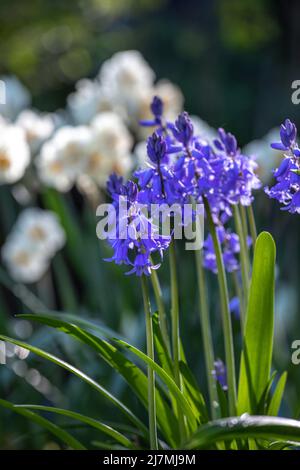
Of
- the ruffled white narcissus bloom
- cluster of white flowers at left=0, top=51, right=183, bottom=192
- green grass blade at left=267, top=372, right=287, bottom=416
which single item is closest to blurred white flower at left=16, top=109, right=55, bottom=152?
cluster of white flowers at left=0, top=51, right=183, bottom=192

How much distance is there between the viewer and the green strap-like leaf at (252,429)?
1.19m

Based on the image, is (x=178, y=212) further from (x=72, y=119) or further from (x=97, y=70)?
(x=97, y=70)

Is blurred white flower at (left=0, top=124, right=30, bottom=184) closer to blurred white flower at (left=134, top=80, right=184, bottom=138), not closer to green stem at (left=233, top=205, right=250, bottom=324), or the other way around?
blurred white flower at (left=134, top=80, right=184, bottom=138)

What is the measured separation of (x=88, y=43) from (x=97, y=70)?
0.54 m

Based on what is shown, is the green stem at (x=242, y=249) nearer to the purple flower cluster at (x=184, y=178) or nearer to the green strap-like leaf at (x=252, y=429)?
the purple flower cluster at (x=184, y=178)

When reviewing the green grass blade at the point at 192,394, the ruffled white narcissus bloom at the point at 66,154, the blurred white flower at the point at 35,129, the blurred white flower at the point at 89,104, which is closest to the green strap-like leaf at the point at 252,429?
the green grass blade at the point at 192,394

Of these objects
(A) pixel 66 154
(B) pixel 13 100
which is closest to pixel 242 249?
(A) pixel 66 154

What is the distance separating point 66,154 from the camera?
291cm

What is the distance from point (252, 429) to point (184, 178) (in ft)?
1.62

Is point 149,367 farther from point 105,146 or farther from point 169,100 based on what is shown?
point 169,100

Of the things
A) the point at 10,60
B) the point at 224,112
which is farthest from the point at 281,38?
the point at 10,60

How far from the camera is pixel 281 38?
877cm

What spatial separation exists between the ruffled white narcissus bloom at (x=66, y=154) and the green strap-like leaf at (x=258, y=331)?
1.56m

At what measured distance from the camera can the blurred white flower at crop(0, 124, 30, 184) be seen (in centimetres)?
284
